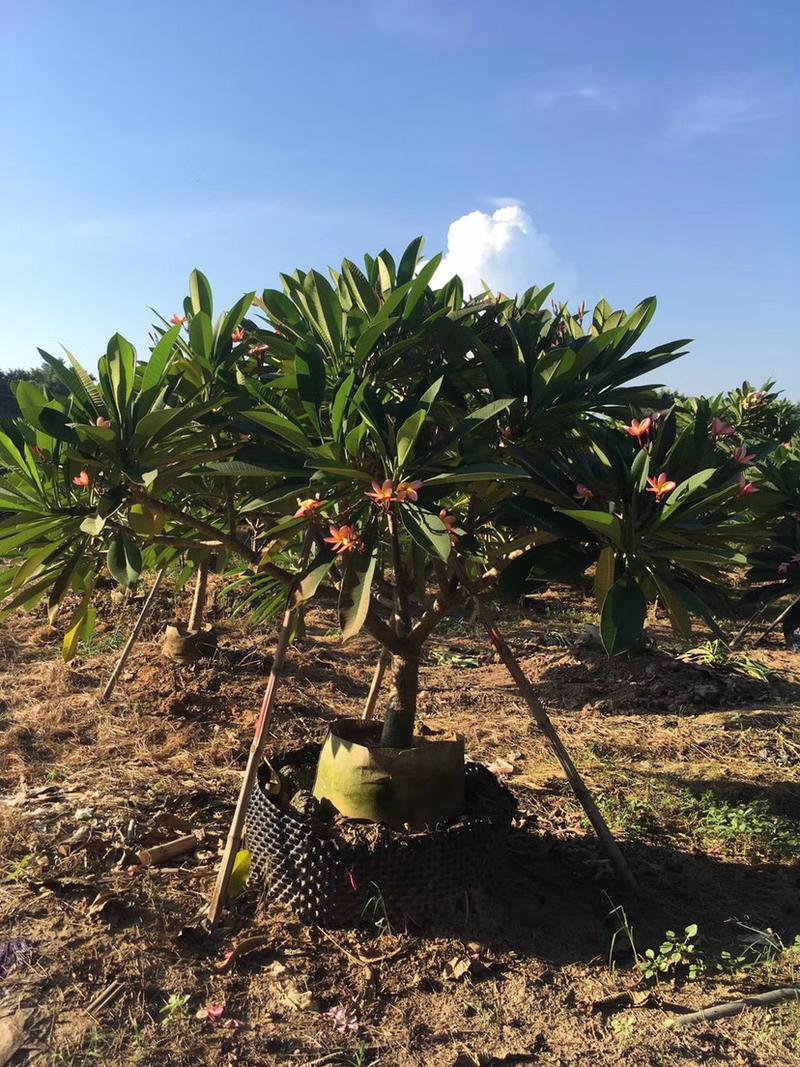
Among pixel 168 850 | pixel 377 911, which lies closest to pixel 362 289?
pixel 377 911

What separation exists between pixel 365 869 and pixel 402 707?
516 millimetres

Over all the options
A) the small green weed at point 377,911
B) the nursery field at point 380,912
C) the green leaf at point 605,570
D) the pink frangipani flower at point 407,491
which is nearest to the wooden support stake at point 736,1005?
the nursery field at point 380,912

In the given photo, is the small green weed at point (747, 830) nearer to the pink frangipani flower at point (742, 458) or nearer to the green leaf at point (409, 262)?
the pink frangipani flower at point (742, 458)

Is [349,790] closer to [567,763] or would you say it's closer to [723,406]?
[567,763]

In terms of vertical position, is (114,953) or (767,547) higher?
(767,547)

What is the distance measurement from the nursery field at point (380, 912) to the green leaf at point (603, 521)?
123 cm

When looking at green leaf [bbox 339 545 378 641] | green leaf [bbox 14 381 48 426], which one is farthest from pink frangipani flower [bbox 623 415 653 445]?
green leaf [bbox 14 381 48 426]

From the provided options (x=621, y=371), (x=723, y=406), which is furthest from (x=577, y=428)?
(x=723, y=406)

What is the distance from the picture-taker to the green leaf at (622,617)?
165 cm

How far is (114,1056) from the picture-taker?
5.64 ft

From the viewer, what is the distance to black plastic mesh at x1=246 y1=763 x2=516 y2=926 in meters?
2.21

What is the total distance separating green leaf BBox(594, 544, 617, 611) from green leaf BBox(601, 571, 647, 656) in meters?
0.10

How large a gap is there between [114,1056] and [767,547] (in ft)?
7.27

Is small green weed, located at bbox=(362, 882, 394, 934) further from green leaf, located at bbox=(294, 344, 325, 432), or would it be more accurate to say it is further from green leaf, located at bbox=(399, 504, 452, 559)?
green leaf, located at bbox=(294, 344, 325, 432)
